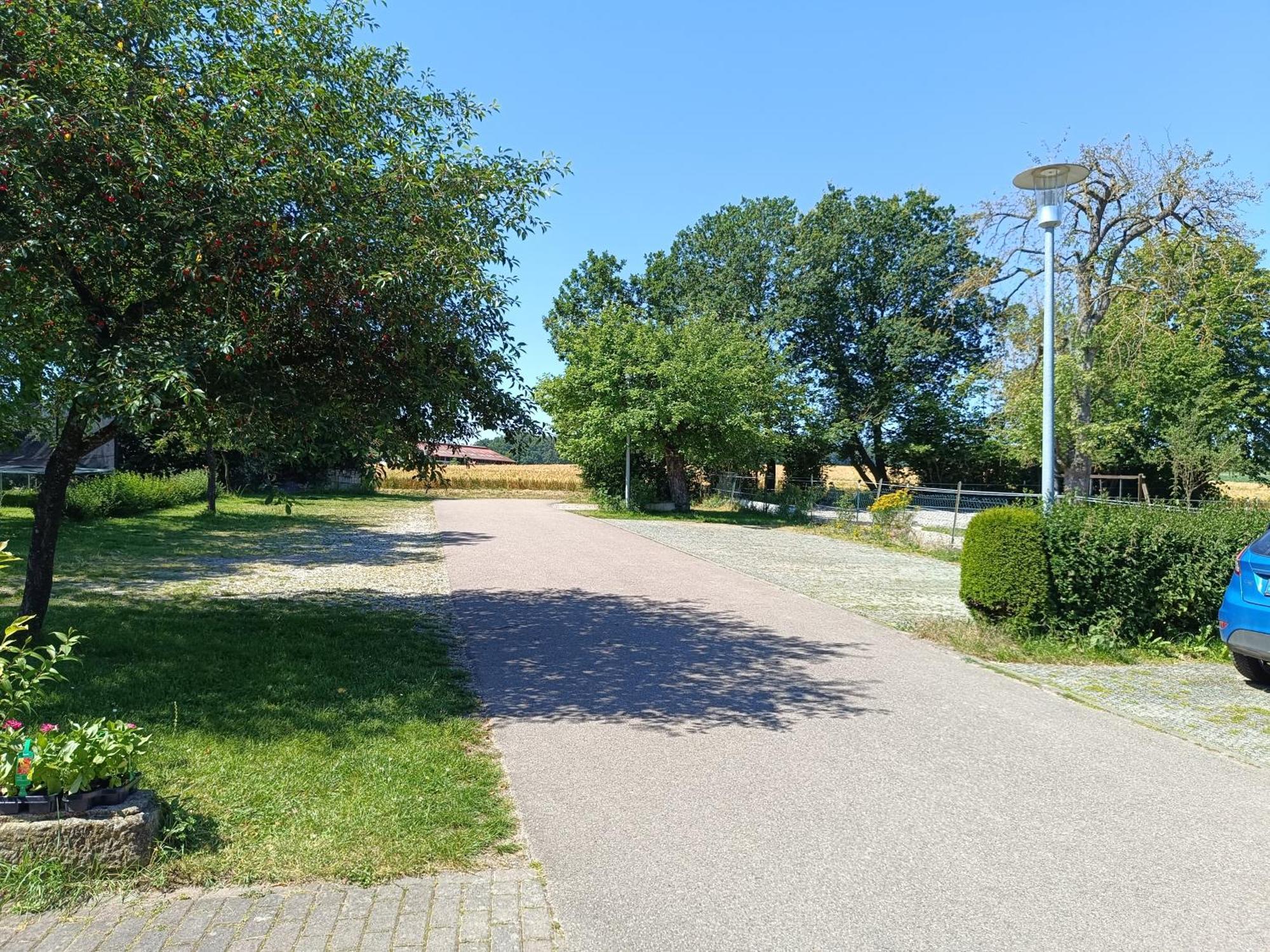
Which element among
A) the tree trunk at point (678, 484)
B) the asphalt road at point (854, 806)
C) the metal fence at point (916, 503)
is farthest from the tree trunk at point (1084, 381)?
the asphalt road at point (854, 806)

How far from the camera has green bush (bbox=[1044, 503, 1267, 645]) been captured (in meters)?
8.05

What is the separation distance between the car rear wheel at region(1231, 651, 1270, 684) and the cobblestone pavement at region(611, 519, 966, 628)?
309 centimetres

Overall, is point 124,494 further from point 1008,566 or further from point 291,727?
point 1008,566

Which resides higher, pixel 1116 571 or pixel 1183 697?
pixel 1116 571

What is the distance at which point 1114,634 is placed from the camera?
8023 mm

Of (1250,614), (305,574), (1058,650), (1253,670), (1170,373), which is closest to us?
(1250,614)

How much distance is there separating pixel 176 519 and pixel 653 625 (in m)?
18.6

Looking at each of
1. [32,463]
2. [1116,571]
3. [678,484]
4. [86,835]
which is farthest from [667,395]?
[86,835]

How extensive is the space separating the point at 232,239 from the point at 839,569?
1186 centimetres

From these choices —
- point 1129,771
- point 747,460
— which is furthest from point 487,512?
point 1129,771

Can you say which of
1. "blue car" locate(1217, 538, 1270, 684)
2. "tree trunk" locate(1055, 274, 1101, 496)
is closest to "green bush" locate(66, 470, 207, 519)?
"blue car" locate(1217, 538, 1270, 684)

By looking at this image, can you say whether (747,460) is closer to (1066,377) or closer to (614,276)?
(1066,377)

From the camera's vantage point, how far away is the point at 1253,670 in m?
7.04

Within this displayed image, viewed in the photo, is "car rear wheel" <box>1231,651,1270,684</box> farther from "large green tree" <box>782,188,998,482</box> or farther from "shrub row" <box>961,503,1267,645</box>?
"large green tree" <box>782,188,998,482</box>
